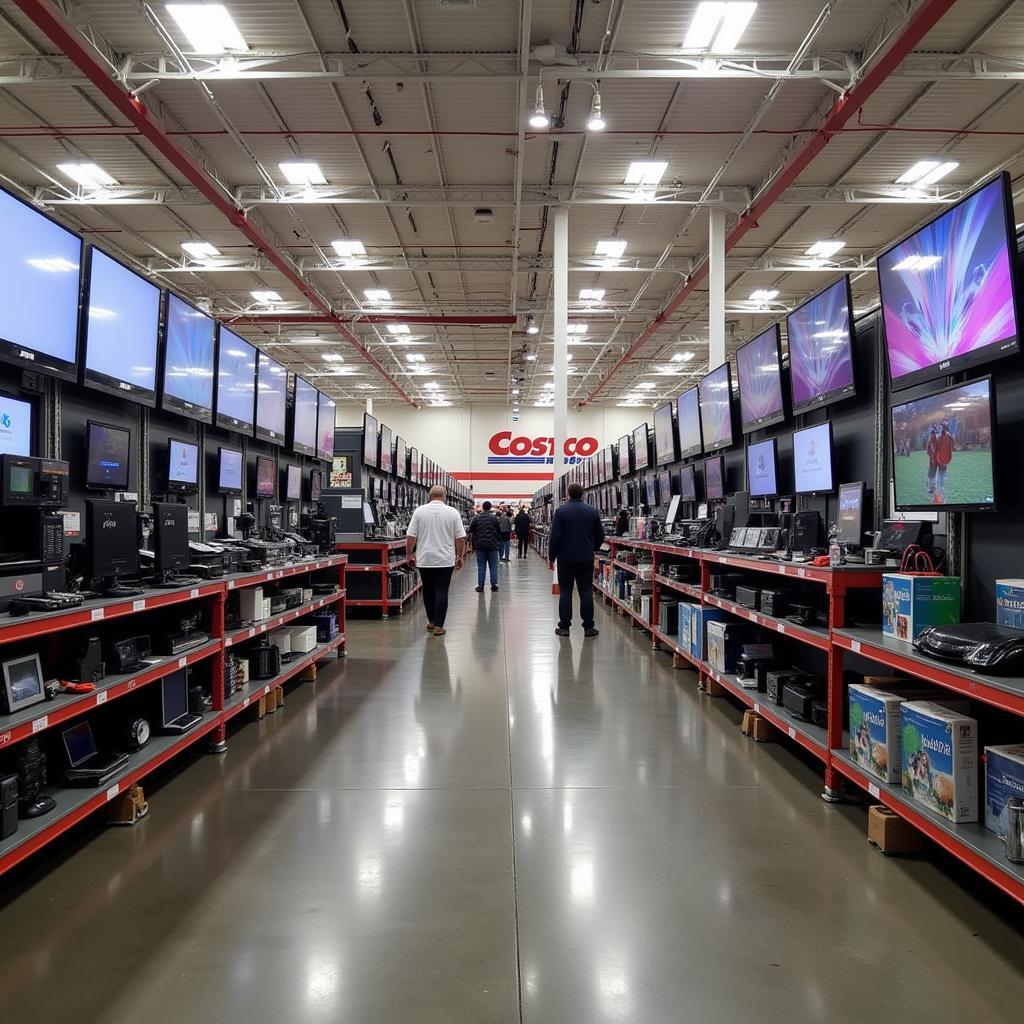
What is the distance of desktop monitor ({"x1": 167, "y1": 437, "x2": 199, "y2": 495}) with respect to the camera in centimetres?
421

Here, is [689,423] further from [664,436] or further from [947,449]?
[947,449]

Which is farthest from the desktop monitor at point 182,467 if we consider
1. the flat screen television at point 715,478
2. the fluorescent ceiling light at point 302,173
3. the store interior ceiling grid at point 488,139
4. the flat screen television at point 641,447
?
the fluorescent ceiling light at point 302,173

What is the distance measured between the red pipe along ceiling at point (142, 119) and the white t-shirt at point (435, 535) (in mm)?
5306

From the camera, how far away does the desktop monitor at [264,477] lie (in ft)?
18.6

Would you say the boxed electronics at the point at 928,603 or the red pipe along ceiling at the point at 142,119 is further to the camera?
the red pipe along ceiling at the point at 142,119

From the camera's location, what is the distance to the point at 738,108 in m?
8.91

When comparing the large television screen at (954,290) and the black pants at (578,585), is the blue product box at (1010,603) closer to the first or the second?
the large television screen at (954,290)

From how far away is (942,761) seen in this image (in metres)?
2.38

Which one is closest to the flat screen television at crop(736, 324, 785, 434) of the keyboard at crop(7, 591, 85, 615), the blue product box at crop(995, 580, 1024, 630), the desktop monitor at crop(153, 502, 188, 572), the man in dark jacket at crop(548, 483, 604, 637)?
the man in dark jacket at crop(548, 483, 604, 637)

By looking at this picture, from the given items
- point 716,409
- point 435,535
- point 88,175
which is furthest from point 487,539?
point 88,175

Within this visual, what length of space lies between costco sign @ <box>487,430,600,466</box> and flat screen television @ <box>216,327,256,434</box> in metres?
24.4

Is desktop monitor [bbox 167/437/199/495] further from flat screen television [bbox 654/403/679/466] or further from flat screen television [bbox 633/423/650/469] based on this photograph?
flat screen television [bbox 633/423/650/469]

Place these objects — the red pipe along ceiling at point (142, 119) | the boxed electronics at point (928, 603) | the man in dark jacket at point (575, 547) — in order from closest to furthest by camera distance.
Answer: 1. the boxed electronics at point (928, 603)
2. the red pipe along ceiling at point (142, 119)
3. the man in dark jacket at point (575, 547)

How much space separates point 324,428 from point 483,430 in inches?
894
